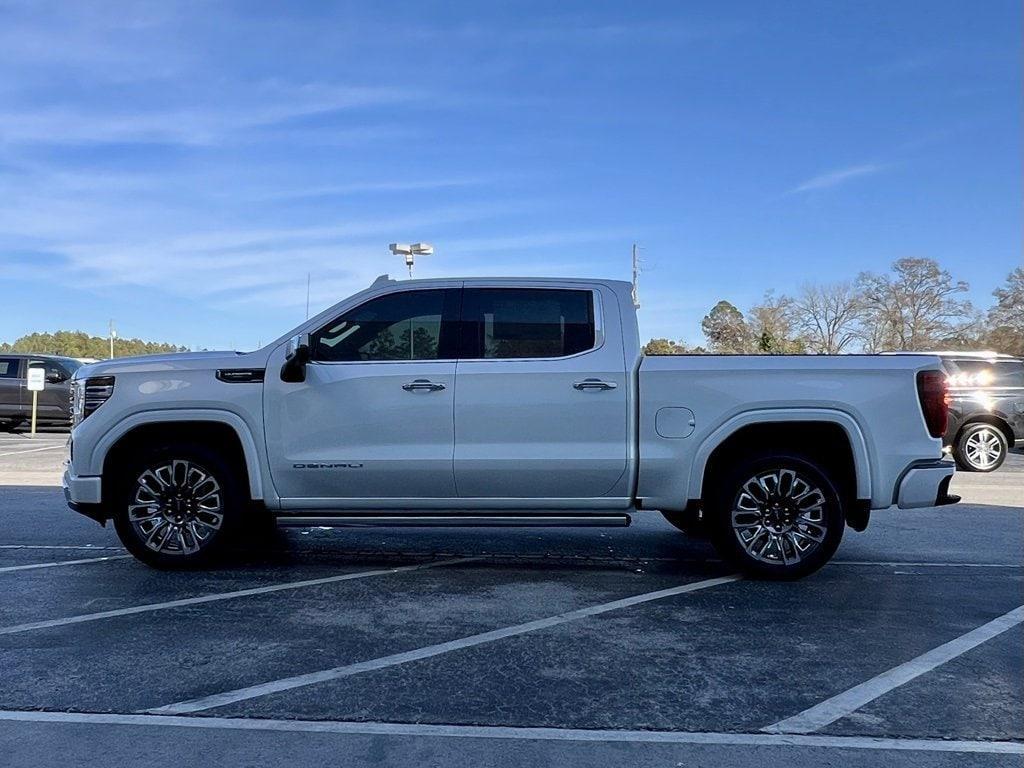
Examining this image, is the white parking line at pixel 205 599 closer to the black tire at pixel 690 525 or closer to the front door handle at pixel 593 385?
the front door handle at pixel 593 385

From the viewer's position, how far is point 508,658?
405cm

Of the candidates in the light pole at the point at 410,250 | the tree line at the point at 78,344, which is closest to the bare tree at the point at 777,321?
the light pole at the point at 410,250

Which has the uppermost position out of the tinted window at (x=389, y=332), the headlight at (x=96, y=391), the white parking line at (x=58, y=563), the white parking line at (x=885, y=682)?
the tinted window at (x=389, y=332)

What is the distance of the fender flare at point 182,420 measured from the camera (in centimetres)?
561

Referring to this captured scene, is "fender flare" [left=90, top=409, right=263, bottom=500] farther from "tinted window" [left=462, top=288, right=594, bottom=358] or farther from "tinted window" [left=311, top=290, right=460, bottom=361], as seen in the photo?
"tinted window" [left=462, top=288, right=594, bottom=358]

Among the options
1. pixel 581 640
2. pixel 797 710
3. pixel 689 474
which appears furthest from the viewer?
pixel 689 474

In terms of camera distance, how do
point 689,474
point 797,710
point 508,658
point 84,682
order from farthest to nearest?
point 689,474
point 508,658
point 84,682
point 797,710

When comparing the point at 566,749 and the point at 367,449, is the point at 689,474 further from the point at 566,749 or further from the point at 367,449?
the point at 566,749

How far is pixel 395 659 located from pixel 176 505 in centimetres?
253

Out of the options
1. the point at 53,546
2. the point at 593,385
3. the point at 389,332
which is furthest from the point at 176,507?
the point at 593,385

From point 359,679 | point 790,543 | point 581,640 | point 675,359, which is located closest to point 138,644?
point 359,679

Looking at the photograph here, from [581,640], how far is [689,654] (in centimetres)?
57

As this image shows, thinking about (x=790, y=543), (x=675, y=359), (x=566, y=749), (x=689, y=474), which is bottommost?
(x=566, y=749)

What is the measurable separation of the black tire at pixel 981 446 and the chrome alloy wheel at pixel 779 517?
9.00 m
